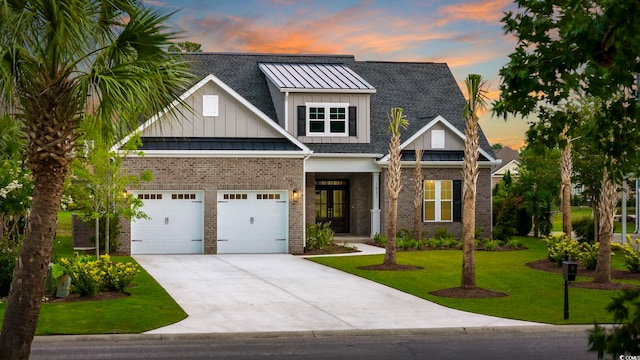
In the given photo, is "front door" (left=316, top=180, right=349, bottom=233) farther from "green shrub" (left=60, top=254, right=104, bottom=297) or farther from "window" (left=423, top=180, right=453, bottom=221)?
"green shrub" (left=60, top=254, right=104, bottom=297)

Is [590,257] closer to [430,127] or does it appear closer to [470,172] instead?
[470,172]

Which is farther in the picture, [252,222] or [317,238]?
[317,238]

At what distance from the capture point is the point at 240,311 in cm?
1822

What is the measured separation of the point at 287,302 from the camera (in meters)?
19.6

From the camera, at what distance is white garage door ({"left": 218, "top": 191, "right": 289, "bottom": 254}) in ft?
105

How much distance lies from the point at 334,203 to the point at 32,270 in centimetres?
2931

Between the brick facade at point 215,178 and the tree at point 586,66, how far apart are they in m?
21.4

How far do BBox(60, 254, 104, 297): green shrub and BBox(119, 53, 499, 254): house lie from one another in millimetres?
8218

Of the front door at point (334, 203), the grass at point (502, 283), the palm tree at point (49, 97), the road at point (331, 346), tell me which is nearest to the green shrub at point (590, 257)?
the grass at point (502, 283)

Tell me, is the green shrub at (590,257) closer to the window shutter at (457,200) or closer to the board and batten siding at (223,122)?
the window shutter at (457,200)

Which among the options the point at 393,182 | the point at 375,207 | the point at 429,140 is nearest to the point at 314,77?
the point at 429,140

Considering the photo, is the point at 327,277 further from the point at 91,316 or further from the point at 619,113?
the point at 619,113

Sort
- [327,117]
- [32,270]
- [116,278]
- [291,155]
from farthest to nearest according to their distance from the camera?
[327,117]
[291,155]
[116,278]
[32,270]

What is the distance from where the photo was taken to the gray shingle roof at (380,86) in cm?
3844
